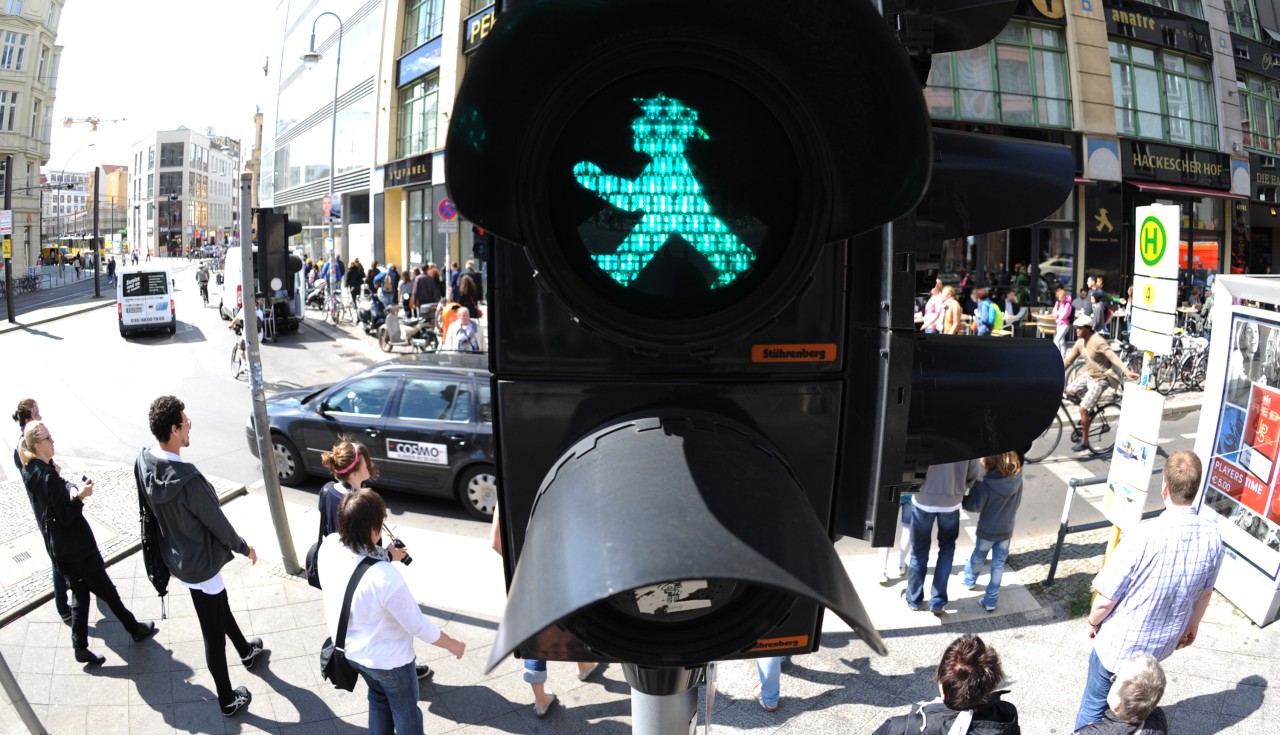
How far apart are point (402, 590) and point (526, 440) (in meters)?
2.81

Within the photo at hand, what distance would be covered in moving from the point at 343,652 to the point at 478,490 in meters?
5.21

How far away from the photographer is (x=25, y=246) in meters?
55.0

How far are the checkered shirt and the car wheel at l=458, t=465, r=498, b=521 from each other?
20.6 feet

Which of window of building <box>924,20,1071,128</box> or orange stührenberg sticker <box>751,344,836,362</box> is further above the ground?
window of building <box>924,20,1071,128</box>

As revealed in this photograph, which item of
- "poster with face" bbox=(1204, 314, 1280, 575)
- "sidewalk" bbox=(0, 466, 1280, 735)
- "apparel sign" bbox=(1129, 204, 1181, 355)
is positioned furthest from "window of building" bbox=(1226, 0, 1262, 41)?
"sidewalk" bbox=(0, 466, 1280, 735)

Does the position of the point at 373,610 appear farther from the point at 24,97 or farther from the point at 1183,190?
the point at 24,97

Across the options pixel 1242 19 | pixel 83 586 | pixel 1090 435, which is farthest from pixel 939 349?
pixel 1242 19

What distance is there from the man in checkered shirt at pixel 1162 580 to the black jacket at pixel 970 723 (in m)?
1.41

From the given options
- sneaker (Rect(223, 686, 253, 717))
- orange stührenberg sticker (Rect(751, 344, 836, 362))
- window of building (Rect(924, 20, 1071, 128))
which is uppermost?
window of building (Rect(924, 20, 1071, 128))

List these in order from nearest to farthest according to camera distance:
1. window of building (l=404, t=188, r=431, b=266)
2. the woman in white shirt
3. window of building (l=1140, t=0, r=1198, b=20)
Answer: the woman in white shirt → window of building (l=1140, t=0, r=1198, b=20) → window of building (l=404, t=188, r=431, b=266)

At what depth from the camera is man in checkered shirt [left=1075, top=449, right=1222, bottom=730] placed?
4.29 metres

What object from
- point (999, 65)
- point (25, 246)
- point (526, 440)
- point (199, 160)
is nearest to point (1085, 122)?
point (999, 65)

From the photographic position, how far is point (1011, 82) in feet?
74.1

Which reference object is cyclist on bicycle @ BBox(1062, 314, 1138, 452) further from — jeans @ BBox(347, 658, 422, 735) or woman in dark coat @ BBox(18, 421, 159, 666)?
woman in dark coat @ BBox(18, 421, 159, 666)
